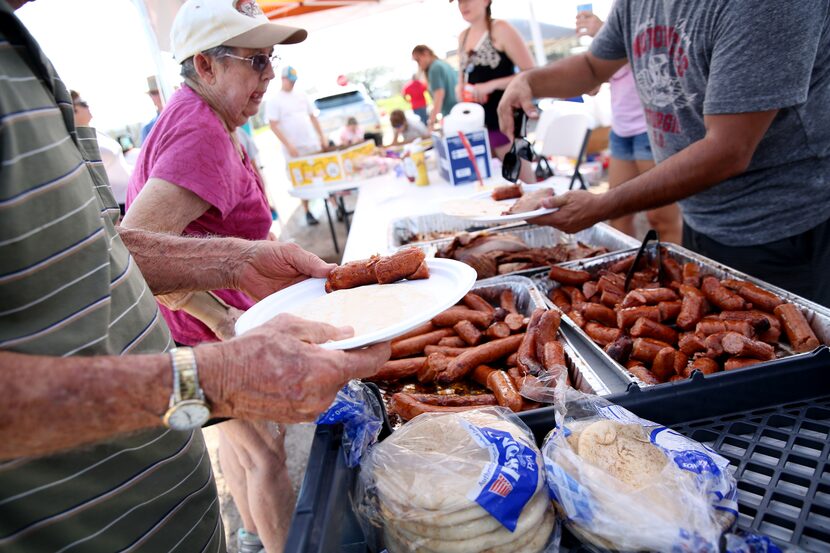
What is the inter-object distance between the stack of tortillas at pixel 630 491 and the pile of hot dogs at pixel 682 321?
597 mm

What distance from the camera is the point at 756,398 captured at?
4.30 ft

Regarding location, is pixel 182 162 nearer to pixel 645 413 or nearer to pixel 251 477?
pixel 251 477

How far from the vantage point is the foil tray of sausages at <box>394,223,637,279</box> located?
2760 millimetres

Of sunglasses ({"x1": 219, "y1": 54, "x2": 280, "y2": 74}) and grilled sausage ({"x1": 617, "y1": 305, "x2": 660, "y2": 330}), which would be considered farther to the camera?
sunglasses ({"x1": 219, "y1": 54, "x2": 280, "y2": 74})

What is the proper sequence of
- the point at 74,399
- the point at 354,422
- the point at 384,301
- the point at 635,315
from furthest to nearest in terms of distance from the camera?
the point at 635,315 → the point at 384,301 → the point at 354,422 → the point at 74,399

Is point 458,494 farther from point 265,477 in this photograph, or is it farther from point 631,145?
point 631,145

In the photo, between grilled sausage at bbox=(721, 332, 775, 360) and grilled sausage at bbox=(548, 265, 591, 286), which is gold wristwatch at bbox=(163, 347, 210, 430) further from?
grilled sausage at bbox=(548, 265, 591, 286)

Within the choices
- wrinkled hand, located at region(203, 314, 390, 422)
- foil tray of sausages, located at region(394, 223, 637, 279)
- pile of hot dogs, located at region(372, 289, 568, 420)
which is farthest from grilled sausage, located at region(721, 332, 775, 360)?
wrinkled hand, located at region(203, 314, 390, 422)

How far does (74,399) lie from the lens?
0.84m

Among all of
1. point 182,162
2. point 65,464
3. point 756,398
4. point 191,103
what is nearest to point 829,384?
point 756,398

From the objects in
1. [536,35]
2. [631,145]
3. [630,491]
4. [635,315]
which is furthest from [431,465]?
[536,35]

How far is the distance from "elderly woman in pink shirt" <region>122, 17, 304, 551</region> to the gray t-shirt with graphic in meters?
1.74

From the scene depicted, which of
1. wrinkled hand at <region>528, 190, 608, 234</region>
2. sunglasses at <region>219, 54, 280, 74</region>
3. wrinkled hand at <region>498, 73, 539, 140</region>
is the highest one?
sunglasses at <region>219, 54, 280, 74</region>

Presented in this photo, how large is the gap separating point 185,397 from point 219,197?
1.50 m
